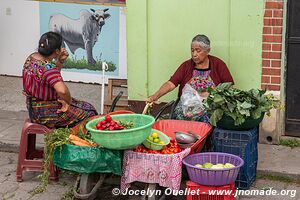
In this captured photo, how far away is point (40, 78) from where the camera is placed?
693 centimetres

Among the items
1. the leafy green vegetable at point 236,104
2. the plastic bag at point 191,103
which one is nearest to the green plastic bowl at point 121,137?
the leafy green vegetable at point 236,104

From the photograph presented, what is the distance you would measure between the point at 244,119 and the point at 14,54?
16.3 feet

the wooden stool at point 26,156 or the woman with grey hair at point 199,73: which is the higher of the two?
the woman with grey hair at point 199,73

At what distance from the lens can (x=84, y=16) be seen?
9.96 metres

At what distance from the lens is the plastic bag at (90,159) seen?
631cm

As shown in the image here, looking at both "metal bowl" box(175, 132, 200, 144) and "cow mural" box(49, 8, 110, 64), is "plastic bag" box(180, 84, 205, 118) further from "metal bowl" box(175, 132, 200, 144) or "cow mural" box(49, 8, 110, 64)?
"cow mural" box(49, 8, 110, 64)

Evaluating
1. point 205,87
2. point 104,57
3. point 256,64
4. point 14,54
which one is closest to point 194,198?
point 205,87

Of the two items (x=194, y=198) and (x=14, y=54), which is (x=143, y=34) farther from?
(x=14, y=54)

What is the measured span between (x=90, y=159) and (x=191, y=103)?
1.53 meters

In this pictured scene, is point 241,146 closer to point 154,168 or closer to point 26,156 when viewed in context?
point 154,168

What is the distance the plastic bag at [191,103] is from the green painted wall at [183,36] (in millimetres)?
665

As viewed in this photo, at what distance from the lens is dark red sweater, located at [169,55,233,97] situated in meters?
7.48

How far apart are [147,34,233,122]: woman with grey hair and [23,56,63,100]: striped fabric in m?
1.11

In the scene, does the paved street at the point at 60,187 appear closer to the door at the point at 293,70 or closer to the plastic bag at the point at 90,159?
the plastic bag at the point at 90,159
